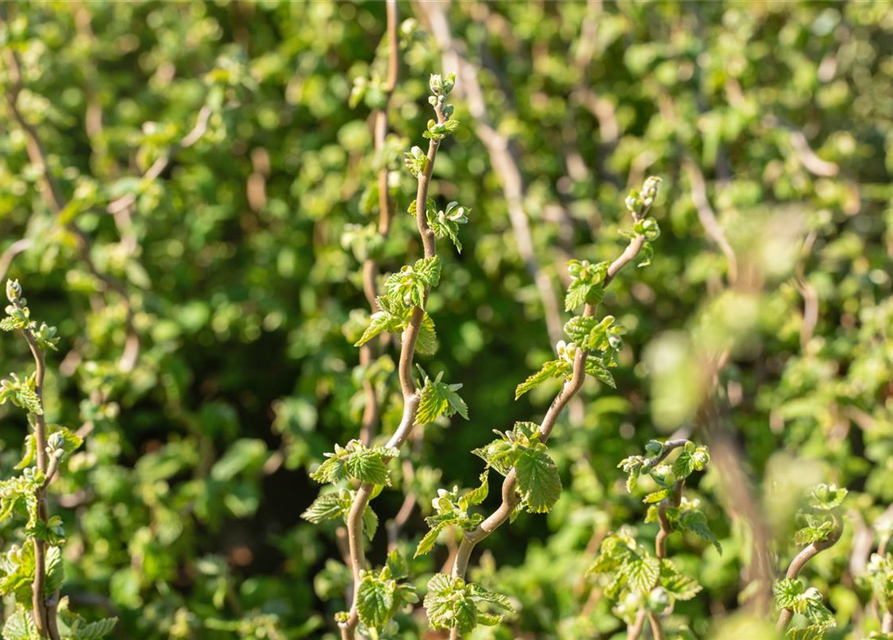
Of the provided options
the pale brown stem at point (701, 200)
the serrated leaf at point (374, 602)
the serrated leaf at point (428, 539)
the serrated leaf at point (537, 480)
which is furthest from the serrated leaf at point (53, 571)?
the pale brown stem at point (701, 200)

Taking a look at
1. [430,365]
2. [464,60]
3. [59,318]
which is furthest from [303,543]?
[464,60]

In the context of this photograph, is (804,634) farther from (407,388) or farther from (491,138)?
(491,138)

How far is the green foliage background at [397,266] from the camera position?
2576 millimetres

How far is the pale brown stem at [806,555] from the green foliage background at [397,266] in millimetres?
615

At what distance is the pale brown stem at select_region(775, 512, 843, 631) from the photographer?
5.14ft

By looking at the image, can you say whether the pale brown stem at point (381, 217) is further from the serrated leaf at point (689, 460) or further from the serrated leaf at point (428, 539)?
the serrated leaf at point (689, 460)

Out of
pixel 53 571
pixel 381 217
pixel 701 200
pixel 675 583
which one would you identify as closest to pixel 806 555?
pixel 675 583

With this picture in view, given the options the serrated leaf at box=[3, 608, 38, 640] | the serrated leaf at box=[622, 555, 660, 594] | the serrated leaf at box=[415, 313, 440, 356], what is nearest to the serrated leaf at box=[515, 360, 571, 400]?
the serrated leaf at box=[415, 313, 440, 356]

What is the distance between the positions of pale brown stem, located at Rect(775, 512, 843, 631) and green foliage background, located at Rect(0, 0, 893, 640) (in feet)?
2.02

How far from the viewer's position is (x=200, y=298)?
3.35 metres

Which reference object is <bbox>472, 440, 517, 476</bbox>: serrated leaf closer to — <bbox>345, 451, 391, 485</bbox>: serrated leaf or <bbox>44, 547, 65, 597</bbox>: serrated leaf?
<bbox>345, 451, 391, 485</bbox>: serrated leaf

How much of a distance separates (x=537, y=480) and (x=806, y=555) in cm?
53

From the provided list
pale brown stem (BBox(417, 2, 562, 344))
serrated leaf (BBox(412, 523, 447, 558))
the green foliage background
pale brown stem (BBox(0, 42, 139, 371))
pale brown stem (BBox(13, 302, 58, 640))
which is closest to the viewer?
serrated leaf (BBox(412, 523, 447, 558))

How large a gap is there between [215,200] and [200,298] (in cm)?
38
